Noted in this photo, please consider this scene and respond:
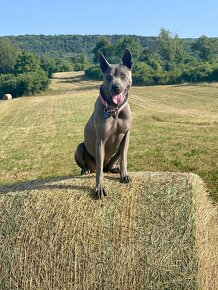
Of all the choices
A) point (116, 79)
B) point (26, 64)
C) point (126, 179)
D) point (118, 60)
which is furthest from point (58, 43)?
point (116, 79)

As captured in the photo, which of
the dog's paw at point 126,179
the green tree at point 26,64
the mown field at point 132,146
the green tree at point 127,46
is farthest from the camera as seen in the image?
the green tree at point 127,46

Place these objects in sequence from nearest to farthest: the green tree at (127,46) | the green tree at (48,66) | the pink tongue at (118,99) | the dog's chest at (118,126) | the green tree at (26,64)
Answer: the pink tongue at (118,99) → the dog's chest at (118,126) → the green tree at (26,64) → the green tree at (127,46) → the green tree at (48,66)

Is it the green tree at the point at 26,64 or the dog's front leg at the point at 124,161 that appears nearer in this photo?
the dog's front leg at the point at 124,161

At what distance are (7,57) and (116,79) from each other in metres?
96.5

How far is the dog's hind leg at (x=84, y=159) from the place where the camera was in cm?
577

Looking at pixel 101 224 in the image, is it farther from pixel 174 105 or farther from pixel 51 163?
pixel 174 105

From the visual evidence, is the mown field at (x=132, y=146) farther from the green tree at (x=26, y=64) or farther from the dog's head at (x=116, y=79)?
the green tree at (x=26, y=64)

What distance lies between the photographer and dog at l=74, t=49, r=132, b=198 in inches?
173

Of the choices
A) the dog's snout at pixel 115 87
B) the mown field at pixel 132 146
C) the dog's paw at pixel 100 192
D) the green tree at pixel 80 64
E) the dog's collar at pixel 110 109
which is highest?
the dog's snout at pixel 115 87

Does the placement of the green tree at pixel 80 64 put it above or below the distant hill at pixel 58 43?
below

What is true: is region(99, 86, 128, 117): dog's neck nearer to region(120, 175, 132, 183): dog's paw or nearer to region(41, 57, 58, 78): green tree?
region(120, 175, 132, 183): dog's paw

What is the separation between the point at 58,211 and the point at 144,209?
97cm

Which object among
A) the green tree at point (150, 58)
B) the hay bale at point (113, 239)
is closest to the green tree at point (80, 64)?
the green tree at point (150, 58)

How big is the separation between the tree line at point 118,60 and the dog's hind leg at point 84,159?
4720 cm
